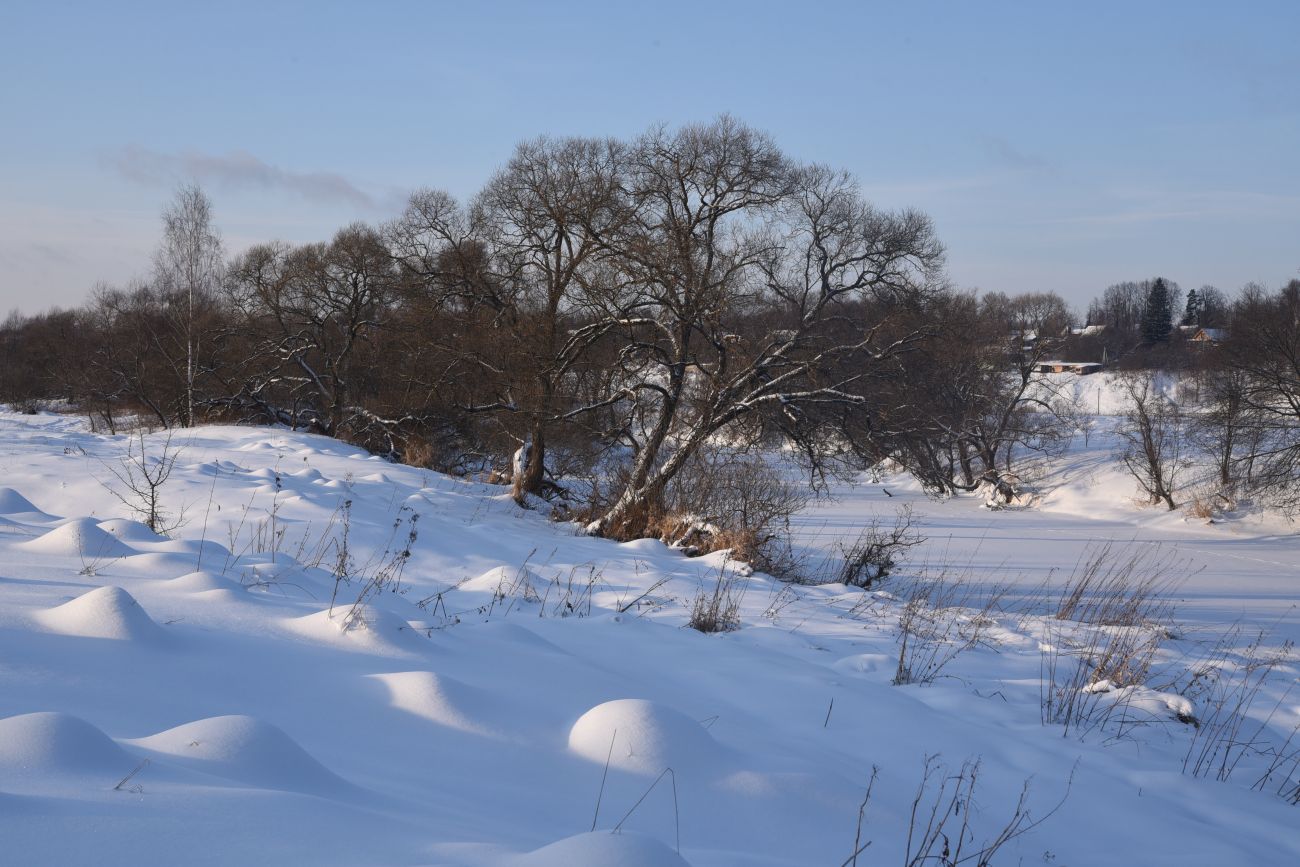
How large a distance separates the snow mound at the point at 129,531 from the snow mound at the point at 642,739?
4.14m

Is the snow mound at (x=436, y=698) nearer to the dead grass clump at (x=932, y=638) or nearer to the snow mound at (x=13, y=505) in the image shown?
the dead grass clump at (x=932, y=638)

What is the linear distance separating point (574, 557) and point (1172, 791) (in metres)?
6.87

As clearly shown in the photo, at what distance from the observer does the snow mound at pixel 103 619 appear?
320cm

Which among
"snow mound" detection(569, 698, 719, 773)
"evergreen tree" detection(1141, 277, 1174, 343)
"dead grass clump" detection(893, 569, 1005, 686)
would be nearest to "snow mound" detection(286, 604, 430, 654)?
"snow mound" detection(569, 698, 719, 773)

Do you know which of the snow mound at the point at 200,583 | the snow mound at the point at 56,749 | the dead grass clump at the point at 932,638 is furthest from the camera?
the dead grass clump at the point at 932,638

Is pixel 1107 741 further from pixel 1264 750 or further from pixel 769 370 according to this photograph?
pixel 769 370

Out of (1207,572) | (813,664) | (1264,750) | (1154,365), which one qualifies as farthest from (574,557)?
(1154,365)

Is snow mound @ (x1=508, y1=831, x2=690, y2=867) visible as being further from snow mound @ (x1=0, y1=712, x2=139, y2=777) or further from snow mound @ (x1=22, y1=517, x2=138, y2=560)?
snow mound @ (x1=22, y1=517, x2=138, y2=560)

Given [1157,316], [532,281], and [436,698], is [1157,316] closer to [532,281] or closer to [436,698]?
[532,281]

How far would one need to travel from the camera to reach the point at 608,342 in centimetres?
1716

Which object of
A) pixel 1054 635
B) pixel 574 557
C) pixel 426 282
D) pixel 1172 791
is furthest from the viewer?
pixel 426 282

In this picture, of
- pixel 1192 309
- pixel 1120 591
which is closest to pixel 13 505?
pixel 1120 591

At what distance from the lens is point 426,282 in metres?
17.5

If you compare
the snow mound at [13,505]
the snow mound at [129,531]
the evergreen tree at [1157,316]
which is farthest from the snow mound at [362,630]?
the evergreen tree at [1157,316]
